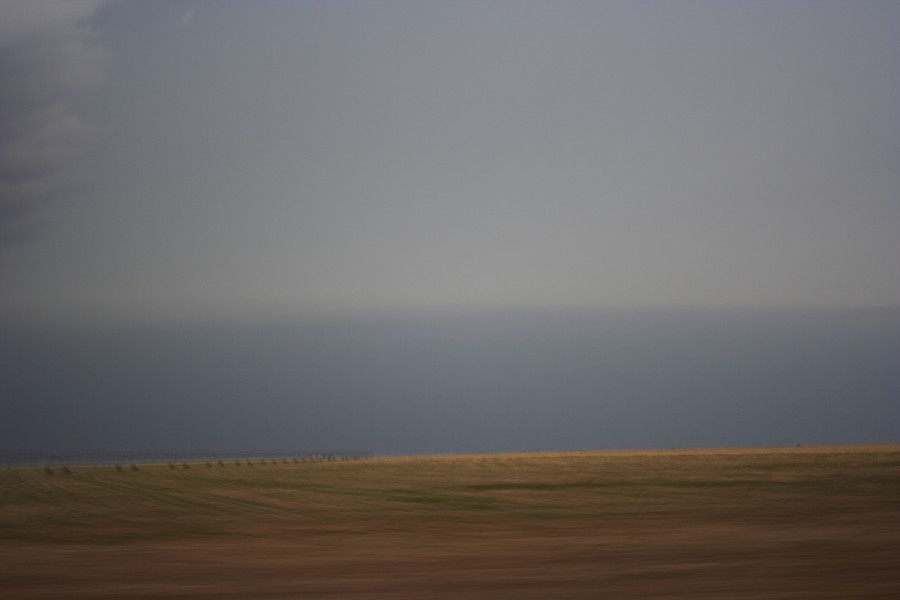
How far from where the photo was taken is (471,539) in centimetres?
1683

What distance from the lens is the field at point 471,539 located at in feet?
39.1

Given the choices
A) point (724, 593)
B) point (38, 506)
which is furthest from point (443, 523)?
point (38, 506)

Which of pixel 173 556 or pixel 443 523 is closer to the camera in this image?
pixel 173 556

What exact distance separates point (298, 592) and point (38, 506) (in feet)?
49.8

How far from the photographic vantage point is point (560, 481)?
99.3ft

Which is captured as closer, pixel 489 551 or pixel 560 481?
pixel 489 551

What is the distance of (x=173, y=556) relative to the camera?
15.0 meters

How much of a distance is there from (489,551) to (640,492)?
11850mm

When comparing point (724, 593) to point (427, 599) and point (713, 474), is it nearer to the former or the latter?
point (427, 599)

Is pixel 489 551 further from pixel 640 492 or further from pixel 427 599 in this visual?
pixel 640 492

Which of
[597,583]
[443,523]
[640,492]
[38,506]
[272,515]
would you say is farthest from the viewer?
[640,492]

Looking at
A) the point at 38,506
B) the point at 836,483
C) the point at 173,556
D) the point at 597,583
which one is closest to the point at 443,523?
the point at 173,556

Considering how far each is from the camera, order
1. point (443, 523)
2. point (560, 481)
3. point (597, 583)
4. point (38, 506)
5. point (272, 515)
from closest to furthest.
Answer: point (597, 583) < point (443, 523) < point (272, 515) < point (38, 506) < point (560, 481)

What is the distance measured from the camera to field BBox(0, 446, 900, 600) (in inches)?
470
